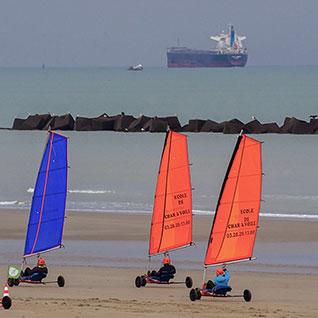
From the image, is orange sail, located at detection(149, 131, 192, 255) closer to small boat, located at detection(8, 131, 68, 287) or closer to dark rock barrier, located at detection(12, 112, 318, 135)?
small boat, located at detection(8, 131, 68, 287)

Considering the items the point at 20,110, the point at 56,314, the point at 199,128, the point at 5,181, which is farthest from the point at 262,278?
the point at 20,110

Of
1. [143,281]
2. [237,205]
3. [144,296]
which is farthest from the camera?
[143,281]

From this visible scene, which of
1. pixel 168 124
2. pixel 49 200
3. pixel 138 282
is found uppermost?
pixel 168 124

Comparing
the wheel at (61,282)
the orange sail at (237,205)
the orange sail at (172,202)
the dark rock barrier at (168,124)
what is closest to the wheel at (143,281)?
the orange sail at (172,202)

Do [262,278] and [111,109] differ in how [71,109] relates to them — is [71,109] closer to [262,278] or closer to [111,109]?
[111,109]

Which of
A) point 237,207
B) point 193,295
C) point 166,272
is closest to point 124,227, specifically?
point 166,272

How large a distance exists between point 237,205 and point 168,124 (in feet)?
205

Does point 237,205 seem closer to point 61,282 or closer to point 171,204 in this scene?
point 171,204

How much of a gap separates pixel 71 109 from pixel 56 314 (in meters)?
127

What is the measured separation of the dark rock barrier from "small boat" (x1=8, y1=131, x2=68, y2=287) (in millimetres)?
59517

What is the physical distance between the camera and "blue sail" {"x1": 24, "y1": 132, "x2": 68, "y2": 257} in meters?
26.1

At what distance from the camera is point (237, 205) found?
23.8m

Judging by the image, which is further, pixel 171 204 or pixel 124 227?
pixel 124 227

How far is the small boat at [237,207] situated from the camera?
77.4 ft
